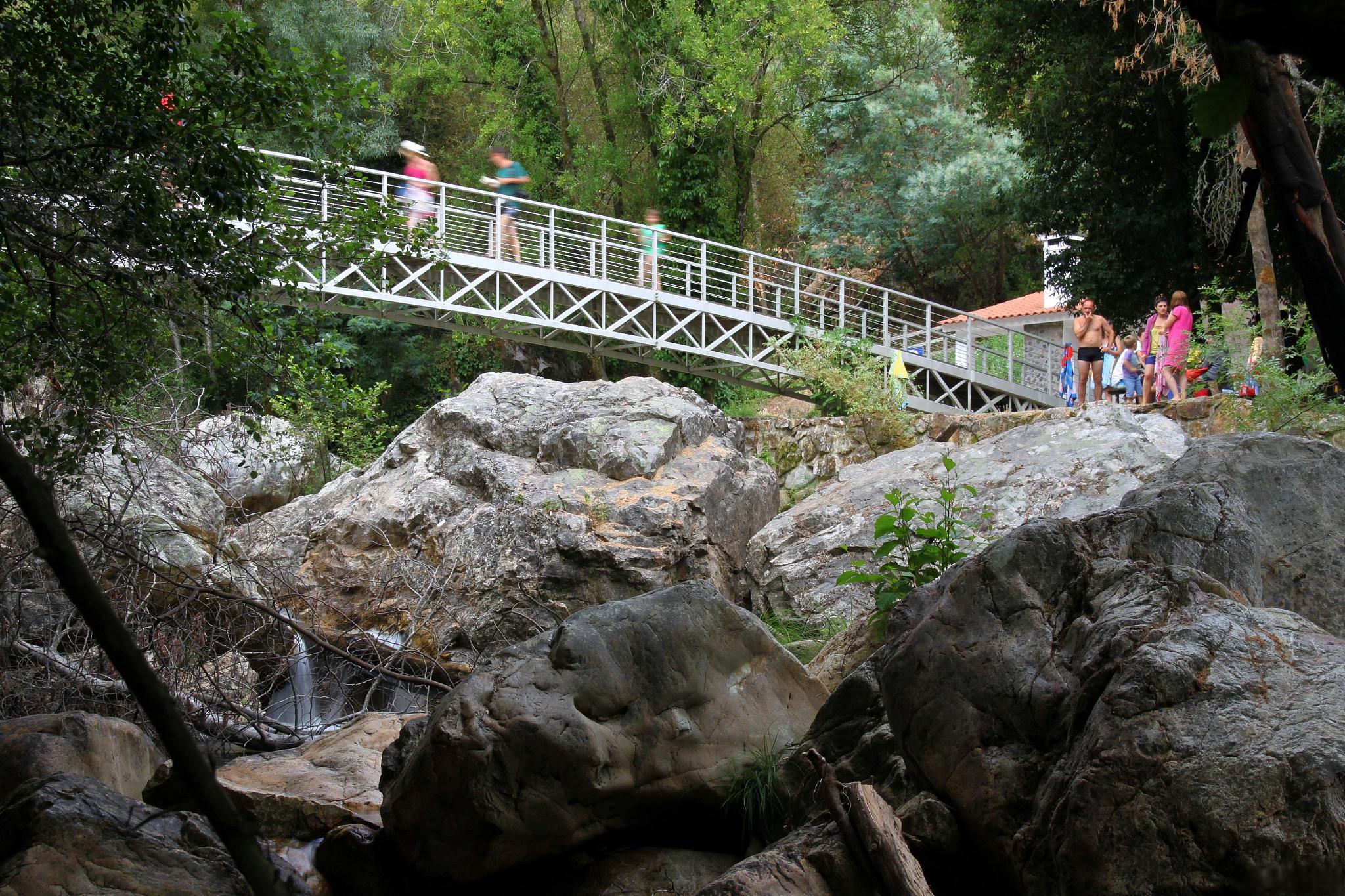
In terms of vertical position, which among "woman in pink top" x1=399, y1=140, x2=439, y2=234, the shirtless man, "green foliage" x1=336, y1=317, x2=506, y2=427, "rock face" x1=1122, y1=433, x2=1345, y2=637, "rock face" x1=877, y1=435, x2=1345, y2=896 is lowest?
"rock face" x1=877, y1=435, x2=1345, y2=896

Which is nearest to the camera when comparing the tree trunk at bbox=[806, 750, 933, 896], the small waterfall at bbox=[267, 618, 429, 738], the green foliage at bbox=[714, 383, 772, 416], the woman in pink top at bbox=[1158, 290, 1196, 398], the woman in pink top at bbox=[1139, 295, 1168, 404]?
the tree trunk at bbox=[806, 750, 933, 896]

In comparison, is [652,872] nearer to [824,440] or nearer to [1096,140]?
[824,440]

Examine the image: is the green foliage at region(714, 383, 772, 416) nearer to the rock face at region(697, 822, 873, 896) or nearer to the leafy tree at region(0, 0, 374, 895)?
the leafy tree at region(0, 0, 374, 895)

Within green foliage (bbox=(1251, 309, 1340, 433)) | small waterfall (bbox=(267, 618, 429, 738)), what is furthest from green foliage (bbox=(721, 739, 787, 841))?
green foliage (bbox=(1251, 309, 1340, 433))

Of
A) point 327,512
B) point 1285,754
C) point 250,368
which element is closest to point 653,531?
point 327,512

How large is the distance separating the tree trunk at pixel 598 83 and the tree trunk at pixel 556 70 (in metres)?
0.68

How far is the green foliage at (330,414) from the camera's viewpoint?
566 cm

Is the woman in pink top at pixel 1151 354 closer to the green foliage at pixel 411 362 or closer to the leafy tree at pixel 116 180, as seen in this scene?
the leafy tree at pixel 116 180

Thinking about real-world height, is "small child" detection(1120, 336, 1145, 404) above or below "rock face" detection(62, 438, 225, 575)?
above

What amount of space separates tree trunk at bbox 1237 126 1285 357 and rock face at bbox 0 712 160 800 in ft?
29.1

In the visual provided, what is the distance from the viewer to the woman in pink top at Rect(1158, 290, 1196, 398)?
10969 mm

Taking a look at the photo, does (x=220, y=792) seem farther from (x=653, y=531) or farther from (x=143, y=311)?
(x=653, y=531)

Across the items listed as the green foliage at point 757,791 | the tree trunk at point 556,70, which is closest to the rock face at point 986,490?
the green foliage at point 757,791

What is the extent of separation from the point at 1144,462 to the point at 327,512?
772cm
